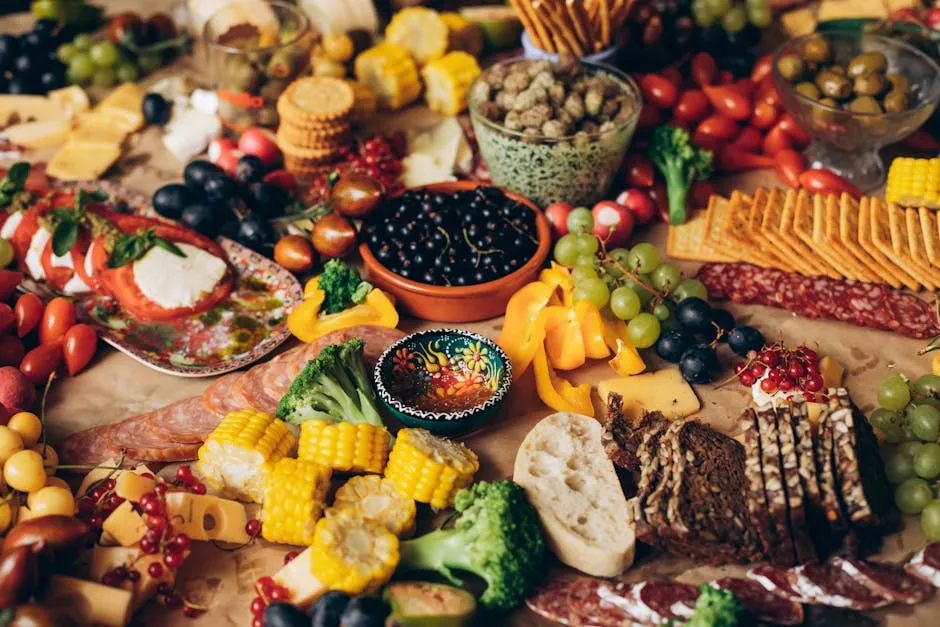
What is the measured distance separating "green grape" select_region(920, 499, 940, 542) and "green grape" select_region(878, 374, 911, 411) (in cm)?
38

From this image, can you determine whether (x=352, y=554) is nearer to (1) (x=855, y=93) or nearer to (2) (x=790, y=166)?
(2) (x=790, y=166)

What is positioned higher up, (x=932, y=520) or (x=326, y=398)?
(x=326, y=398)

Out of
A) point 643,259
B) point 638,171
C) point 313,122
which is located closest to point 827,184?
point 638,171

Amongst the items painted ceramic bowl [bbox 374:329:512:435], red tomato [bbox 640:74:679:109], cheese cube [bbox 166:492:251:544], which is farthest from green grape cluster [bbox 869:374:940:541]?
cheese cube [bbox 166:492:251:544]

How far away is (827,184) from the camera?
141 inches

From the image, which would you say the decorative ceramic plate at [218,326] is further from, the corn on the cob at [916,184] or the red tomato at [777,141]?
the corn on the cob at [916,184]

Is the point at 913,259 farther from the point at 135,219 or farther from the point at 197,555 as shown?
the point at 135,219

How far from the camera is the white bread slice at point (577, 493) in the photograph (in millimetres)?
2377

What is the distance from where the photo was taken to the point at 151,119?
418 cm

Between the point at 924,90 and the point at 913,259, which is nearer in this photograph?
the point at 913,259

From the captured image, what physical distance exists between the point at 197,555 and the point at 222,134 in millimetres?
2282

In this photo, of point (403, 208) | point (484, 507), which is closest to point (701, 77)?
point (403, 208)

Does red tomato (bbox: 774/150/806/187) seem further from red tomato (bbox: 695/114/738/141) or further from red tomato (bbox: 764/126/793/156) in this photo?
red tomato (bbox: 695/114/738/141)

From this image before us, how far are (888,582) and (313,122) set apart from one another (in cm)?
276
